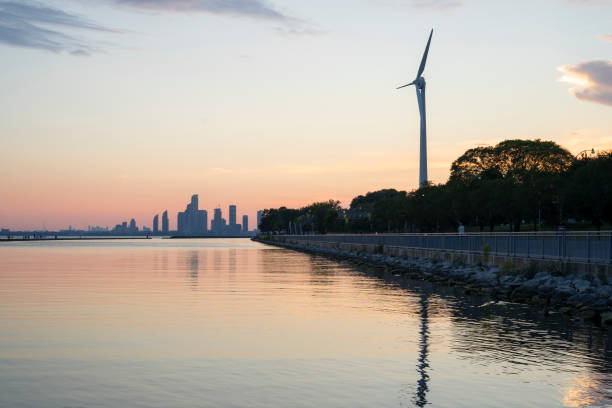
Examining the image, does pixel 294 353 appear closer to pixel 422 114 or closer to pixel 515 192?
pixel 515 192

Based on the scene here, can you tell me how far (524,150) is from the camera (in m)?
137

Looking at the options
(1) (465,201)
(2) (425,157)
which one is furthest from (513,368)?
(2) (425,157)

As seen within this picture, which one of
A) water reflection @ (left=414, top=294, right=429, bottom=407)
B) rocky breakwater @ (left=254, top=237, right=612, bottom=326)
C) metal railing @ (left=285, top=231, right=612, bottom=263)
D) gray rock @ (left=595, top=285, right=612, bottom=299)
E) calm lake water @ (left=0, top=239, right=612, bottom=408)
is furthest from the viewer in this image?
metal railing @ (left=285, top=231, right=612, bottom=263)

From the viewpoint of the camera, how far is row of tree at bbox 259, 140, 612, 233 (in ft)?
271

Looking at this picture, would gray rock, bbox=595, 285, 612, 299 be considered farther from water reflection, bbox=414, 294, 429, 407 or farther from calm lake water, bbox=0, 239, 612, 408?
water reflection, bbox=414, 294, 429, 407

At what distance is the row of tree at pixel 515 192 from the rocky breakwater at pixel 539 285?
25783 mm

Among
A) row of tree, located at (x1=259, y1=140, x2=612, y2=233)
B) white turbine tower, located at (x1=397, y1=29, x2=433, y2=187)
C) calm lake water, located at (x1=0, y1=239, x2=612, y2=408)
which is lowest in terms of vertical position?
calm lake water, located at (x1=0, y1=239, x2=612, y2=408)

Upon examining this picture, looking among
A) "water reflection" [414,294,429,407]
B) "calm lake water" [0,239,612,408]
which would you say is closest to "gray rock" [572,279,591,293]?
"calm lake water" [0,239,612,408]

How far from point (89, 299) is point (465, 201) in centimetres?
8505

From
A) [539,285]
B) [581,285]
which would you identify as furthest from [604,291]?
[539,285]

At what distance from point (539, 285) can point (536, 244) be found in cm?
798

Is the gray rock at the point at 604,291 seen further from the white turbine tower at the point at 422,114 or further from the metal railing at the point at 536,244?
the white turbine tower at the point at 422,114

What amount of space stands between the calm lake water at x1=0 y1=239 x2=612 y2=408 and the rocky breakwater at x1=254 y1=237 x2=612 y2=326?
1858mm

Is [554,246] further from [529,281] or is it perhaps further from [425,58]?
[425,58]
